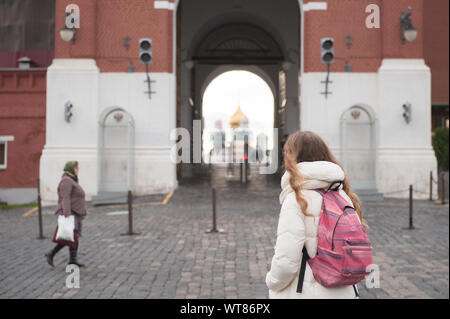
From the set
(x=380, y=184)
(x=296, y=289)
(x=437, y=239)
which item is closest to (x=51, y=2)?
(x=296, y=289)

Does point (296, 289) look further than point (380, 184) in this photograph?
No

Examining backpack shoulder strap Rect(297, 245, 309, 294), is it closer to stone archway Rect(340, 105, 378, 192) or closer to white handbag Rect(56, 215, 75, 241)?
white handbag Rect(56, 215, 75, 241)

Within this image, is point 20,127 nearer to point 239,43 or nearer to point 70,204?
point 70,204

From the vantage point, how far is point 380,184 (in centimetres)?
1478

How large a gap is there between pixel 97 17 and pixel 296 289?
550 inches

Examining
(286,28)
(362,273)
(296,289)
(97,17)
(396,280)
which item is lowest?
(396,280)

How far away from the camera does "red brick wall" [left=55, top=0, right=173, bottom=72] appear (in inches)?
569

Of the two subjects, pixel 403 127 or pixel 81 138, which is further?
pixel 403 127

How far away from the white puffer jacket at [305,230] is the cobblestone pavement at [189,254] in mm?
1457

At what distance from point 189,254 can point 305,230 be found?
5.34 metres

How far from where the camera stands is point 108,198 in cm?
1275

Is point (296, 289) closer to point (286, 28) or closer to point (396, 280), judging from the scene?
point (396, 280)

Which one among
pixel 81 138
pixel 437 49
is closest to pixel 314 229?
pixel 81 138

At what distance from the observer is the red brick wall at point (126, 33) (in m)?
14.5
